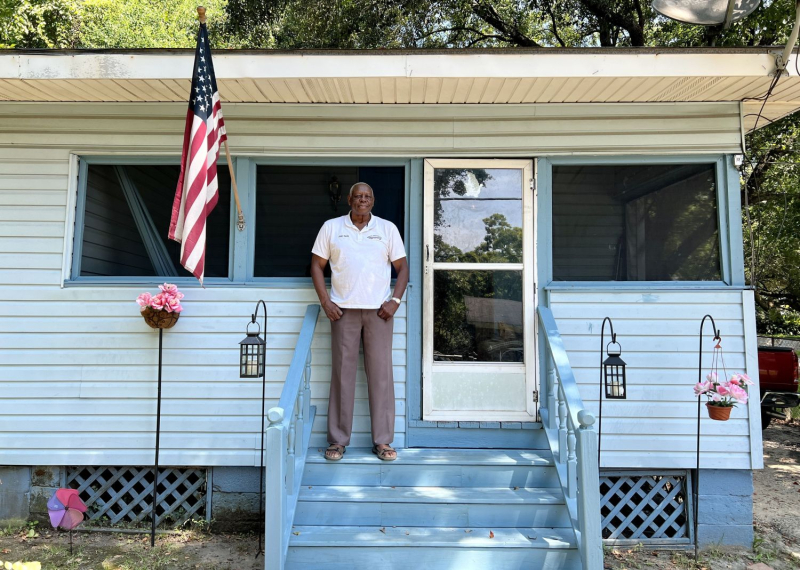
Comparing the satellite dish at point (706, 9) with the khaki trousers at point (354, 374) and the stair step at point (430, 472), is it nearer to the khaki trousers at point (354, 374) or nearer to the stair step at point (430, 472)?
the khaki trousers at point (354, 374)

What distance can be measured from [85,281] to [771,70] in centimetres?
452

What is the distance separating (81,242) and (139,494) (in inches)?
70.9

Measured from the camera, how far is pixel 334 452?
333cm

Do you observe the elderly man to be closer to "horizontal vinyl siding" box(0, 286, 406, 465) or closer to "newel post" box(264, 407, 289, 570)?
"horizontal vinyl siding" box(0, 286, 406, 465)

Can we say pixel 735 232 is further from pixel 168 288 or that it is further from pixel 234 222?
pixel 168 288

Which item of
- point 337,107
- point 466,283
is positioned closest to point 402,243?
point 466,283

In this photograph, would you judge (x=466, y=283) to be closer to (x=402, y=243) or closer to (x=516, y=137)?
(x=402, y=243)

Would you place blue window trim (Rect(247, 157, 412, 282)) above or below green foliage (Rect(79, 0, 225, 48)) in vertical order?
below

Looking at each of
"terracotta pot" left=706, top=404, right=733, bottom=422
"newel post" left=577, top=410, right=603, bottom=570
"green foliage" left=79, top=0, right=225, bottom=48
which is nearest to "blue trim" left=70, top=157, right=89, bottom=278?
"newel post" left=577, top=410, right=603, bottom=570

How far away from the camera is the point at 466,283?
3.74 meters

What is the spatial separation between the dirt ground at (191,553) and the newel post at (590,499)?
0.85 m

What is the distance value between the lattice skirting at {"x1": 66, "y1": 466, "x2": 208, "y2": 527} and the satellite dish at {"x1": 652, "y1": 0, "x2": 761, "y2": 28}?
4.22 m

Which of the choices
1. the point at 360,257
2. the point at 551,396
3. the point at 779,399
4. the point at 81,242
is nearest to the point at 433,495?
the point at 551,396

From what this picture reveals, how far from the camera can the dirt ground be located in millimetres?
3264
